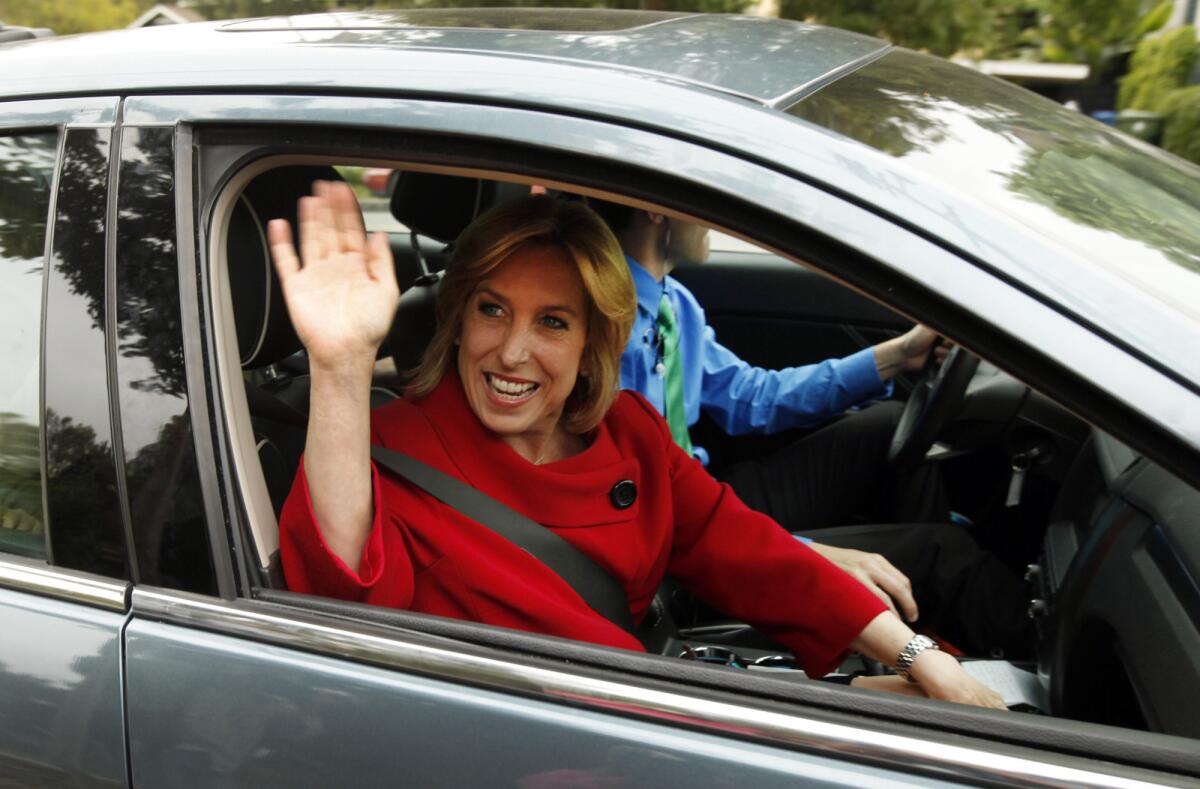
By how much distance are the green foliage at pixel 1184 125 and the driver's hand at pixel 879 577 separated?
6.58m

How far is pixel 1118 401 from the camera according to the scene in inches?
41.2

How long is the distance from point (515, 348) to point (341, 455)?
45 centimetres

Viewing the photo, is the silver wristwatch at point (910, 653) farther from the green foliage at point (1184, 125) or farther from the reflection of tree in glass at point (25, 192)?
the green foliage at point (1184, 125)

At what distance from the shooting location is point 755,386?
3168 mm

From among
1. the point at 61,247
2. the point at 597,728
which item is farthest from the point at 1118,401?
the point at 61,247

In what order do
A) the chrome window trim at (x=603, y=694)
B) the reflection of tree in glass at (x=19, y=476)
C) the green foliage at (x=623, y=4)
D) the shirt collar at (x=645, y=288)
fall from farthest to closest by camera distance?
the green foliage at (x=623, y=4)
the shirt collar at (x=645, y=288)
the reflection of tree in glass at (x=19, y=476)
the chrome window trim at (x=603, y=694)

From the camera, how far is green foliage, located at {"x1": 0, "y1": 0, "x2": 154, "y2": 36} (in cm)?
961

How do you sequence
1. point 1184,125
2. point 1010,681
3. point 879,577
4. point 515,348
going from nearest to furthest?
1. point 515,348
2. point 1010,681
3. point 879,577
4. point 1184,125

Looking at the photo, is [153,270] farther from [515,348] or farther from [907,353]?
[907,353]

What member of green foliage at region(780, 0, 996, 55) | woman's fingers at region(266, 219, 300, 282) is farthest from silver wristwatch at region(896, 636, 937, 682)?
green foliage at region(780, 0, 996, 55)

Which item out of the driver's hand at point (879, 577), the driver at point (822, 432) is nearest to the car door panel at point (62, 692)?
the driver's hand at point (879, 577)

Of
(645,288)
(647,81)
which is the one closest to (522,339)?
(647,81)

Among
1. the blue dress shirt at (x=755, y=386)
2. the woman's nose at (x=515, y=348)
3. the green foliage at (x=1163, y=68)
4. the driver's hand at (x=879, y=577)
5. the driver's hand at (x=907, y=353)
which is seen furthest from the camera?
the green foliage at (x=1163, y=68)

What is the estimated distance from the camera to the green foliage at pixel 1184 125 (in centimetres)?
763
